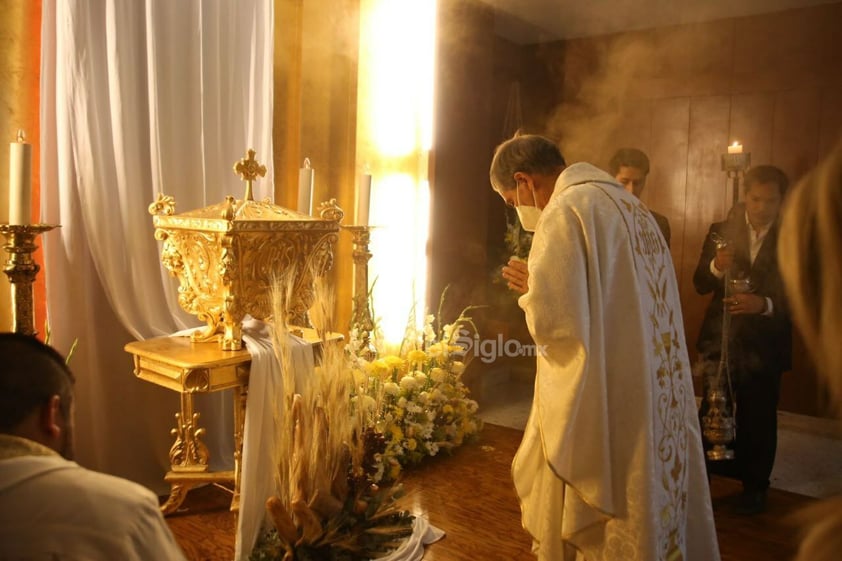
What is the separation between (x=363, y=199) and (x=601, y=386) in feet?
6.16

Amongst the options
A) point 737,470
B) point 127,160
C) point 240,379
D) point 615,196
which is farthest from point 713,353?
point 127,160

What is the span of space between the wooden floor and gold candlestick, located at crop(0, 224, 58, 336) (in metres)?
1.14

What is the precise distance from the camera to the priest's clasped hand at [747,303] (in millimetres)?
3471

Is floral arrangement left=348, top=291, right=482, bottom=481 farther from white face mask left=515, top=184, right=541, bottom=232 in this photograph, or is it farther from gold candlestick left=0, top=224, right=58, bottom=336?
gold candlestick left=0, top=224, right=58, bottom=336

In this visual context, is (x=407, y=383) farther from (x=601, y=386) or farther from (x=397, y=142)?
(x=601, y=386)

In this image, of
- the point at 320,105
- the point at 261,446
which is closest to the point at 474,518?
the point at 261,446

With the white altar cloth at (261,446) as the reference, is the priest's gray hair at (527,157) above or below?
above

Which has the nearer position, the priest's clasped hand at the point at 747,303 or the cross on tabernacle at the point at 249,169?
the cross on tabernacle at the point at 249,169

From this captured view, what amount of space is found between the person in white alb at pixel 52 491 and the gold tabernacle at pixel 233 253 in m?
1.67

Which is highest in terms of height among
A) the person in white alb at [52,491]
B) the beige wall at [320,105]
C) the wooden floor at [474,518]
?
the beige wall at [320,105]

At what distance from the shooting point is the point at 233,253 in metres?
2.82

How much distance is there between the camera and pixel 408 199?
4906 millimetres

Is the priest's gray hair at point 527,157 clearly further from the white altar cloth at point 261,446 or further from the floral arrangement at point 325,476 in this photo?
the white altar cloth at point 261,446

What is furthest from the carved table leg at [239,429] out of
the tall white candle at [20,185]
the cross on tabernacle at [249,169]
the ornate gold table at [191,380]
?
the tall white candle at [20,185]
